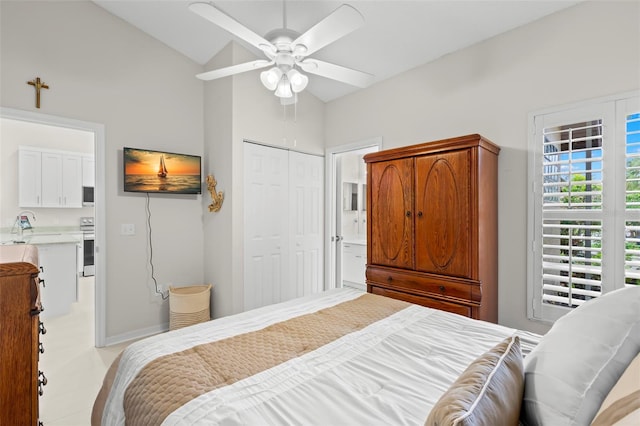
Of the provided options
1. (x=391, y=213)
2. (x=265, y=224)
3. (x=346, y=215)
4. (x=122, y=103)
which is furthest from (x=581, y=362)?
(x=346, y=215)

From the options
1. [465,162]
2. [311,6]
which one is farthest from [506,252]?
[311,6]

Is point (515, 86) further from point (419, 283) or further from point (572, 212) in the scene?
point (419, 283)

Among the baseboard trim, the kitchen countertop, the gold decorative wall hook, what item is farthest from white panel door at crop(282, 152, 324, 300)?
the kitchen countertop

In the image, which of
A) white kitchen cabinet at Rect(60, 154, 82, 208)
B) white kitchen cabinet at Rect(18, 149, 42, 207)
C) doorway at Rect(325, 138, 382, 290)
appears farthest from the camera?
white kitchen cabinet at Rect(60, 154, 82, 208)

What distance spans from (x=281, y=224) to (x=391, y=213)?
4.82 feet

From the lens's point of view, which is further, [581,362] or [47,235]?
[47,235]

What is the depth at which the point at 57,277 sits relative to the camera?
3.84 meters

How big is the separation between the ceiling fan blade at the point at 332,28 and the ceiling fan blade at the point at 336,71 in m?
0.16

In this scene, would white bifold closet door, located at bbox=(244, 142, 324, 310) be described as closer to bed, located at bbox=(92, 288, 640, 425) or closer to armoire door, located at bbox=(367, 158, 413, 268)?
armoire door, located at bbox=(367, 158, 413, 268)

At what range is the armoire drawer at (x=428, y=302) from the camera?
2.28 m

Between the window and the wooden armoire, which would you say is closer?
the window

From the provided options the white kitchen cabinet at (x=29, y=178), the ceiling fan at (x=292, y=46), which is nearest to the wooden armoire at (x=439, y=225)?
the ceiling fan at (x=292, y=46)

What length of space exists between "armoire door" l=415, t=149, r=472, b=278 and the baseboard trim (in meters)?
2.84

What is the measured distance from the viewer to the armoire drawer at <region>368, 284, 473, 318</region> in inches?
89.8
